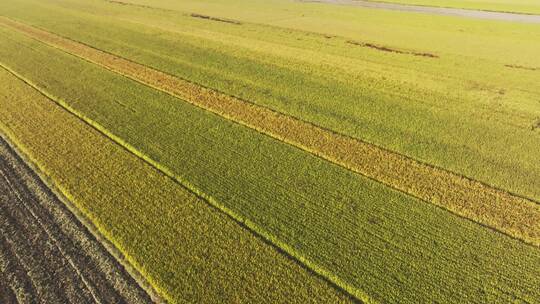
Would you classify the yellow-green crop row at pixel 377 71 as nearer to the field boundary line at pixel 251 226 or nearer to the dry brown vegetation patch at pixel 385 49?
the dry brown vegetation patch at pixel 385 49

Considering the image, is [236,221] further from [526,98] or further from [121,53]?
[121,53]

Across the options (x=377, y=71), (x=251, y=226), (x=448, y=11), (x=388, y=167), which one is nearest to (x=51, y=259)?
(x=251, y=226)

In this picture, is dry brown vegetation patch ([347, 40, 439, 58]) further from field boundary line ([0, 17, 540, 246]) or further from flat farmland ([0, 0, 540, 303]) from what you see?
field boundary line ([0, 17, 540, 246])

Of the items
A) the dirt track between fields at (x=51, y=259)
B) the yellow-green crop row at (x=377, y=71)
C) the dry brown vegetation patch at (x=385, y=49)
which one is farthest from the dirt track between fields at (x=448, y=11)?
the dirt track between fields at (x=51, y=259)

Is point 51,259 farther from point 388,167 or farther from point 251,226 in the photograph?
point 388,167

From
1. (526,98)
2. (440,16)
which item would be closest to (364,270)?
(526,98)

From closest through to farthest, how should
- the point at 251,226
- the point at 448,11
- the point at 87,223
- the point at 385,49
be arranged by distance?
the point at 251,226 → the point at 87,223 → the point at 385,49 → the point at 448,11

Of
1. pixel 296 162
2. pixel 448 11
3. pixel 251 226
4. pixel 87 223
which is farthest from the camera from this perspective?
pixel 448 11
